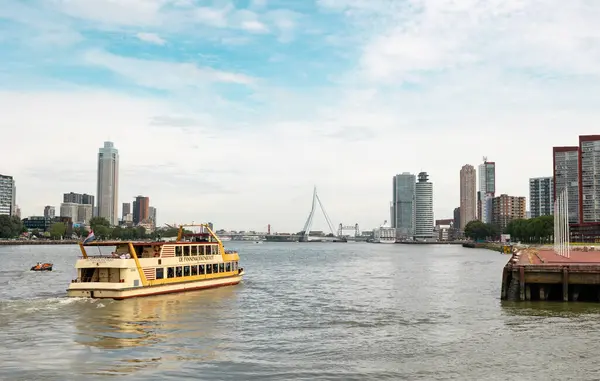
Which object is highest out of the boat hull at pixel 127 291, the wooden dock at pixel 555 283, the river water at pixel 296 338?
the wooden dock at pixel 555 283

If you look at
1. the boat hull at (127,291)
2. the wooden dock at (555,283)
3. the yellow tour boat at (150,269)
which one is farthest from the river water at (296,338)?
the wooden dock at (555,283)

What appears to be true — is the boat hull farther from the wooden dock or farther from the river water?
the wooden dock

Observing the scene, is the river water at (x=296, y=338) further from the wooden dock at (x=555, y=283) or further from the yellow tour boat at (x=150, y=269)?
the wooden dock at (x=555, y=283)

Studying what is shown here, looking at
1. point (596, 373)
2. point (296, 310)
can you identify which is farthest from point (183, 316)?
point (596, 373)

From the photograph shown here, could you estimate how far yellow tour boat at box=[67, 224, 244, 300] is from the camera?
174 feet

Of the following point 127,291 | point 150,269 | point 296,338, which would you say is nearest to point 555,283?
point 296,338

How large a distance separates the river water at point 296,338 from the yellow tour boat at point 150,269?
4.54 ft

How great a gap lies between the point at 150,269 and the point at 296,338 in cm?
2386

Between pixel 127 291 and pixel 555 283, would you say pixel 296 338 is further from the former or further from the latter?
pixel 555 283

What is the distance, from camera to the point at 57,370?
29.0 metres

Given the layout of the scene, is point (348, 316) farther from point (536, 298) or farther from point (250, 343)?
point (536, 298)

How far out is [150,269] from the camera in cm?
5694

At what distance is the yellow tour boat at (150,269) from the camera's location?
53094mm

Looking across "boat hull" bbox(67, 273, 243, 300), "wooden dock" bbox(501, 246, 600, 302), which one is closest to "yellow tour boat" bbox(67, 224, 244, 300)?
"boat hull" bbox(67, 273, 243, 300)
